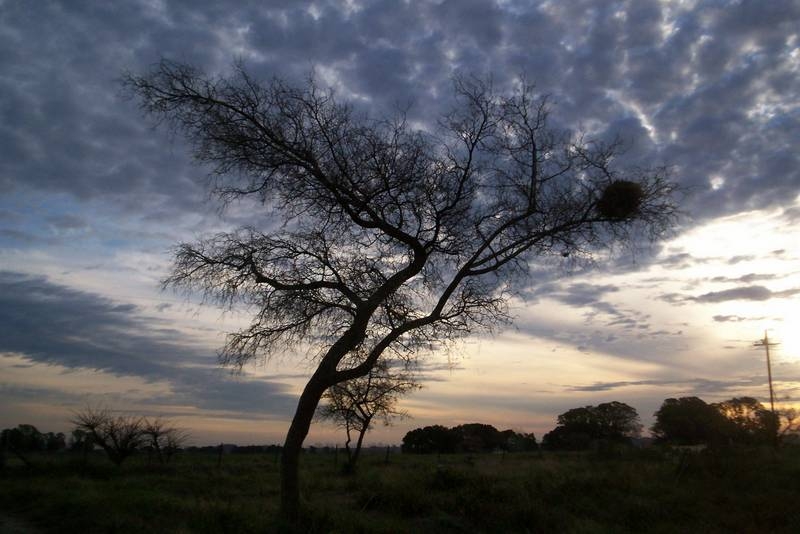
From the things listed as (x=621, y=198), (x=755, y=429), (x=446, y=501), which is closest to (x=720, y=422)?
(x=755, y=429)

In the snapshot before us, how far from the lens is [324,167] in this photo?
1060cm

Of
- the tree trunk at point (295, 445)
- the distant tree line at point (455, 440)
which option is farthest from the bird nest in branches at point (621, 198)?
the distant tree line at point (455, 440)

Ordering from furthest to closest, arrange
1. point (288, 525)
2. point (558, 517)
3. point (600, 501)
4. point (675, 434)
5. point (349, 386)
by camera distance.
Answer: point (675, 434)
point (349, 386)
point (600, 501)
point (558, 517)
point (288, 525)

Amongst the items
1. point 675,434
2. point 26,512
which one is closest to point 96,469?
point 26,512

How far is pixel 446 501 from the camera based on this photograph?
1545 cm

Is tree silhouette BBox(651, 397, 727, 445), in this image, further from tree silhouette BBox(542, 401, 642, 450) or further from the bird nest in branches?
the bird nest in branches

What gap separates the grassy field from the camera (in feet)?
39.5

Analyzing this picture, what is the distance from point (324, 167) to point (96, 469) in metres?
18.3

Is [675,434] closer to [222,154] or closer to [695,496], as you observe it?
[695,496]

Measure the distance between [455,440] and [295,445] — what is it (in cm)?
6272

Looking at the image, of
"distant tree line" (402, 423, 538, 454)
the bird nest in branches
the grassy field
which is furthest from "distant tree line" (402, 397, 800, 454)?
the bird nest in branches

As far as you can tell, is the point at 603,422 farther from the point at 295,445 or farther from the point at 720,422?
the point at 295,445

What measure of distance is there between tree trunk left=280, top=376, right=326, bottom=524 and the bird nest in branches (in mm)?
5736

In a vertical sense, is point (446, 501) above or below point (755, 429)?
below
